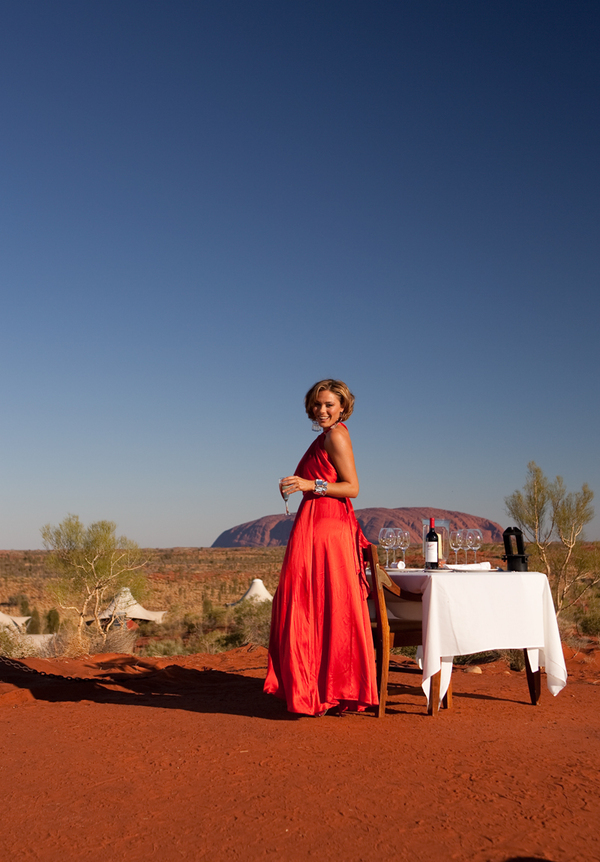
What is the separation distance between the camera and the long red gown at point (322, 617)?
383 centimetres

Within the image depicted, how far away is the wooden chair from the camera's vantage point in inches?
158

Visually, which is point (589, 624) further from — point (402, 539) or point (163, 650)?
point (402, 539)

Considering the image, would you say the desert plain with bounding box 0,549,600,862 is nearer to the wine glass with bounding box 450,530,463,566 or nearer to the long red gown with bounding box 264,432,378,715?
the long red gown with bounding box 264,432,378,715

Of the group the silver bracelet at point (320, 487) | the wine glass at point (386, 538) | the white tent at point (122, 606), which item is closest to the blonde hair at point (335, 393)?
the silver bracelet at point (320, 487)

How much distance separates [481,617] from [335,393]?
1.62 metres

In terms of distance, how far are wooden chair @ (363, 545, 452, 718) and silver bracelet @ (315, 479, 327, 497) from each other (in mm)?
477

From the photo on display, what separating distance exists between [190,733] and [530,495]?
35.7 feet

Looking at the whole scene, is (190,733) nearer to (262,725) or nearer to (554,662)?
(262,725)

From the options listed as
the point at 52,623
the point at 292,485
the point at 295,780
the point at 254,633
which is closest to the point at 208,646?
the point at 254,633

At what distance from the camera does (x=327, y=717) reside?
3.96m

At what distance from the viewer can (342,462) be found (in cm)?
402

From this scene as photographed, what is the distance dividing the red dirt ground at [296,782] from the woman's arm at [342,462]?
1.31 metres

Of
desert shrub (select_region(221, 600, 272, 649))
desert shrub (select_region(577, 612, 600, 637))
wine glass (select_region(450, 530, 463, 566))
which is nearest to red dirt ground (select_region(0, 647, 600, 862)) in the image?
wine glass (select_region(450, 530, 463, 566))

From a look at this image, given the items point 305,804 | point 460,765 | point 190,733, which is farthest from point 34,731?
point 460,765
